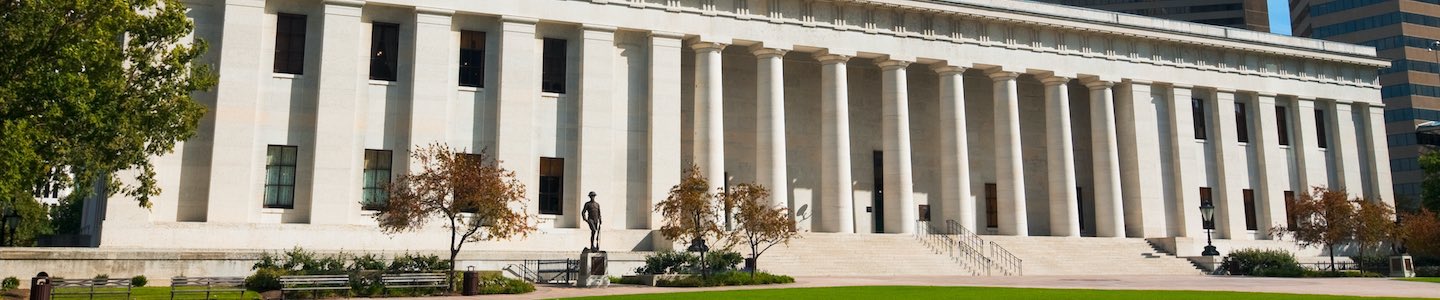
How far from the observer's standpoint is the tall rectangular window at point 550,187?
3934 centimetres

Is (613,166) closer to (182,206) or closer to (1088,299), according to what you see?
(182,206)

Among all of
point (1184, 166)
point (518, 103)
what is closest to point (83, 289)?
point (518, 103)

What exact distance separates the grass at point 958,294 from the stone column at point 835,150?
16477 millimetres

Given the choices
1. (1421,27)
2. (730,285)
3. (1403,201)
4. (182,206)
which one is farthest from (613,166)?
(1421,27)

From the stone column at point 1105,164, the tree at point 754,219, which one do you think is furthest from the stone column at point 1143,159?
the tree at point 754,219

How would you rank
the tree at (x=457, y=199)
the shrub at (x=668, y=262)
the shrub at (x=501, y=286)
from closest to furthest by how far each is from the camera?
the shrub at (x=501, y=286)
the tree at (x=457, y=199)
the shrub at (x=668, y=262)

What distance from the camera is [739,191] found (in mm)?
32469

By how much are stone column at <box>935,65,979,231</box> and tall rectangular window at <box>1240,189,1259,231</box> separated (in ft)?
57.0

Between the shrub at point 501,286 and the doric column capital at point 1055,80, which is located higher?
the doric column capital at point 1055,80

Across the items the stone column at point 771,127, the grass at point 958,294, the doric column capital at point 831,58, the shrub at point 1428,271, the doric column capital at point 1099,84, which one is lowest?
the shrub at point 1428,271

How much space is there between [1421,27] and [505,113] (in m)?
112

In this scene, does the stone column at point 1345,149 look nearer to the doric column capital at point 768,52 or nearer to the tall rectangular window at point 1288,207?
the tall rectangular window at point 1288,207

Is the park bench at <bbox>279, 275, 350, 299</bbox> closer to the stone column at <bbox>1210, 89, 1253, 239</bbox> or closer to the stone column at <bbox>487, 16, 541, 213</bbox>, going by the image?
the stone column at <bbox>487, 16, 541, 213</bbox>

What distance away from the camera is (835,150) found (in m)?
43.4
